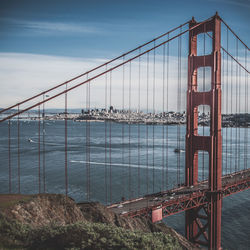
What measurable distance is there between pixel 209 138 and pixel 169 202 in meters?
5.91

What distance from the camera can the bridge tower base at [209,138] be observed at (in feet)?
66.4

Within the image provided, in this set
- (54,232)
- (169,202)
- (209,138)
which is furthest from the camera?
(209,138)

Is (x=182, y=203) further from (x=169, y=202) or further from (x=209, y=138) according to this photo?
(x=209, y=138)

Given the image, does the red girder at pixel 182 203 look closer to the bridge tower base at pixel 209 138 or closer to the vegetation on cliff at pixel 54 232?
the bridge tower base at pixel 209 138

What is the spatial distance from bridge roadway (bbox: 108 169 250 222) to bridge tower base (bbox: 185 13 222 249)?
0.90m

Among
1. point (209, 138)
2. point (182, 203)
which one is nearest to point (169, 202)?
point (182, 203)

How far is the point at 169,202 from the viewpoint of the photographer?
16.9 m

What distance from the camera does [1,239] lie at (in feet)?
25.7

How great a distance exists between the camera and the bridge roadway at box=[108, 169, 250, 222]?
1562cm

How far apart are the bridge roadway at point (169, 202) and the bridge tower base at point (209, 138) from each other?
0.90 metres

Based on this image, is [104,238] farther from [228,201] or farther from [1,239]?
[228,201]

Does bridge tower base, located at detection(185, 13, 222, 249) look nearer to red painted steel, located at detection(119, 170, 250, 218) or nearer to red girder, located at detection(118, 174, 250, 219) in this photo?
red painted steel, located at detection(119, 170, 250, 218)

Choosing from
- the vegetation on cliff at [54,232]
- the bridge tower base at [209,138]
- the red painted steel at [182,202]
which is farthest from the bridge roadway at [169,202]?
the vegetation on cliff at [54,232]

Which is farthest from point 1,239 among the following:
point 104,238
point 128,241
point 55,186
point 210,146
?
point 55,186
